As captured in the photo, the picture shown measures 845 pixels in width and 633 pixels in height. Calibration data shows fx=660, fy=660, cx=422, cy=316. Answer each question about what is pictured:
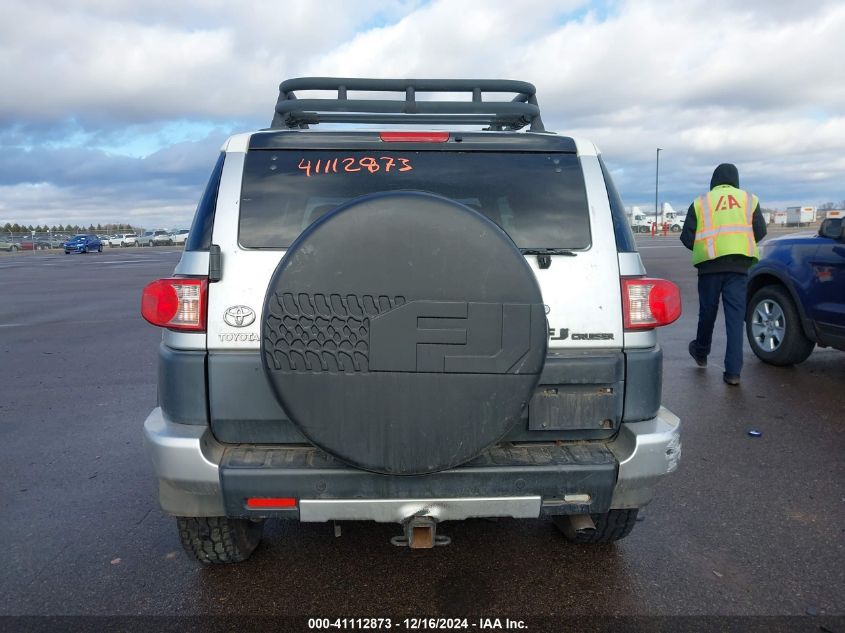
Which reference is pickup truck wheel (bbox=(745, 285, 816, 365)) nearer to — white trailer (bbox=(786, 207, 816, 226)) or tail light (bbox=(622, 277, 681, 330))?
tail light (bbox=(622, 277, 681, 330))

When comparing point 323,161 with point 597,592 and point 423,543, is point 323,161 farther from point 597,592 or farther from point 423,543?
point 597,592

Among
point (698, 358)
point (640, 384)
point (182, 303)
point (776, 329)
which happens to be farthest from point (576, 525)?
point (776, 329)

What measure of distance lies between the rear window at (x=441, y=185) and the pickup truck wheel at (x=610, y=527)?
120 centimetres

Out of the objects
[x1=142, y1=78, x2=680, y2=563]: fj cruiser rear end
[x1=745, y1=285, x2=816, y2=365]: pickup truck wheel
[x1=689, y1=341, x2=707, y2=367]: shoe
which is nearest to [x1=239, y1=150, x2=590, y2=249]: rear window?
[x1=142, y1=78, x2=680, y2=563]: fj cruiser rear end

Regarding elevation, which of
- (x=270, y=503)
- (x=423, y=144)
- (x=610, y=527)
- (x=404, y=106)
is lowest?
(x=610, y=527)

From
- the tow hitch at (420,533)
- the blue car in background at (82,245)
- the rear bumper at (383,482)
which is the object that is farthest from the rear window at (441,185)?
the blue car in background at (82,245)

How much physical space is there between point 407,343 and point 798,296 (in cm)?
565

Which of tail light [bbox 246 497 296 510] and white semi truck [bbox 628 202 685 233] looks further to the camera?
white semi truck [bbox 628 202 685 233]

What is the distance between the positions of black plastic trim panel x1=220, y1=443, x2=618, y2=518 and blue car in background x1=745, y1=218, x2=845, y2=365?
4.69 m

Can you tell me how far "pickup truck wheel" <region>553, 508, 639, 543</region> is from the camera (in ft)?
9.50

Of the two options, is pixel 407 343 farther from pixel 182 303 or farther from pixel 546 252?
pixel 182 303

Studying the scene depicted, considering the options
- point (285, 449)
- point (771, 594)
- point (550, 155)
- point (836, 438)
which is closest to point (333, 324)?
point (285, 449)

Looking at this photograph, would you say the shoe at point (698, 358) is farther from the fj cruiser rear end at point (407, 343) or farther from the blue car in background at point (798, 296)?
the fj cruiser rear end at point (407, 343)

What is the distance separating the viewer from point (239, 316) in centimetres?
245
